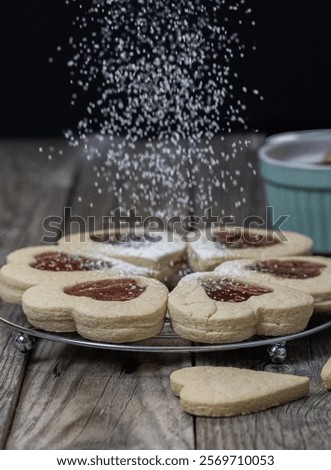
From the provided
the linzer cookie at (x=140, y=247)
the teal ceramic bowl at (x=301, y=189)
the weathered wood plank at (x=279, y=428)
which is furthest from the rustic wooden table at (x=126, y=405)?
the teal ceramic bowl at (x=301, y=189)

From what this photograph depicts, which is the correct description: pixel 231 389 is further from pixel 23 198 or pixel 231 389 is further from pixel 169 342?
pixel 23 198

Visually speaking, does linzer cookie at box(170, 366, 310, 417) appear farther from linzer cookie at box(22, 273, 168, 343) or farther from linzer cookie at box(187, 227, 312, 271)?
linzer cookie at box(187, 227, 312, 271)

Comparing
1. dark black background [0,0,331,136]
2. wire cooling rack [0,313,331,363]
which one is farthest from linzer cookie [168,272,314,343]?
dark black background [0,0,331,136]

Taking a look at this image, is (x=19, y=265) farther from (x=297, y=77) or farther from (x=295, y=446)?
(x=297, y=77)

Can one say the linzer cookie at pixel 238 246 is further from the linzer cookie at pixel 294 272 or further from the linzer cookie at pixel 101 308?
the linzer cookie at pixel 101 308

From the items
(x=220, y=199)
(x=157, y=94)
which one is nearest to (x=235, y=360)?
(x=157, y=94)
